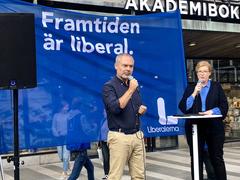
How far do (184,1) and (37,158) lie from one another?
202 inches

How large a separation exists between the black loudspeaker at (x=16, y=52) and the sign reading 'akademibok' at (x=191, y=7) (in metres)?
5.99

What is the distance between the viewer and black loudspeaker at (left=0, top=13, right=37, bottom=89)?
495 centimetres

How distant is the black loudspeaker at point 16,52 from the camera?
4.95 meters

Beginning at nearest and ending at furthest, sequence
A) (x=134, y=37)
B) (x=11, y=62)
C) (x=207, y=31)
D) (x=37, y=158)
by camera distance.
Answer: (x=11, y=62) → (x=134, y=37) → (x=37, y=158) → (x=207, y=31)

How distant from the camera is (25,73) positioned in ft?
16.5

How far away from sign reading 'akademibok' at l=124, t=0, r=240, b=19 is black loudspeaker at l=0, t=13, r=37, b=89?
599 centimetres

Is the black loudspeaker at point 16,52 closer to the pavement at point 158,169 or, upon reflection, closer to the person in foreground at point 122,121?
the person in foreground at point 122,121

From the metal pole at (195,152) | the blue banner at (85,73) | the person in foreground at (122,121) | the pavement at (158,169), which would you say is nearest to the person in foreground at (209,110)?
the metal pole at (195,152)

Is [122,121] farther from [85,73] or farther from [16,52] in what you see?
[85,73]

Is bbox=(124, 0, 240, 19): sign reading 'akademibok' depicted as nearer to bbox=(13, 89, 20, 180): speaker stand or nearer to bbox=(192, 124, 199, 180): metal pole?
bbox=(192, 124, 199, 180): metal pole

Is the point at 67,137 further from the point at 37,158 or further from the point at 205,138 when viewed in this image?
the point at 37,158

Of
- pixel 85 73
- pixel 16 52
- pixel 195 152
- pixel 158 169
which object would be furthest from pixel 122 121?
pixel 158 169

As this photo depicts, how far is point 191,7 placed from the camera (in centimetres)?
1148

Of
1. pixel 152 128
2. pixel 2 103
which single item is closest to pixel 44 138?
Result: pixel 2 103
